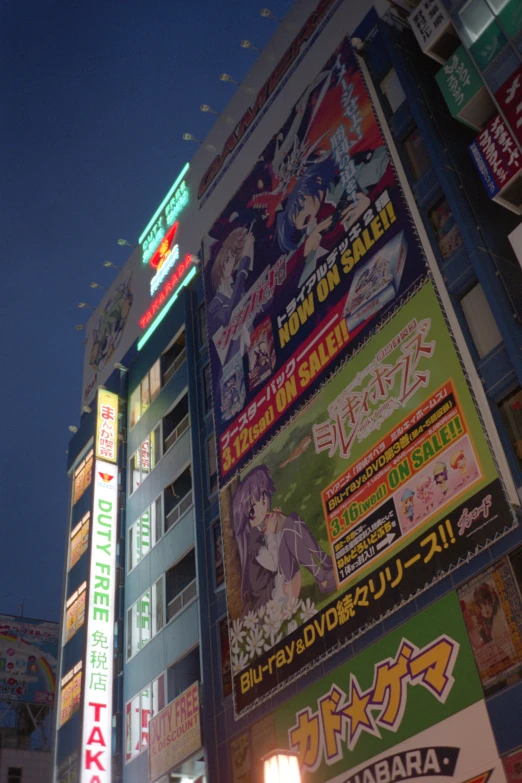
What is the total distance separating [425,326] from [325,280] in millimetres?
5571

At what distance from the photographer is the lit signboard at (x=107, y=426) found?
123ft

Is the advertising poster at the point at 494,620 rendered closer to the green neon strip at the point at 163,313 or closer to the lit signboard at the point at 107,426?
the lit signboard at the point at 107,426

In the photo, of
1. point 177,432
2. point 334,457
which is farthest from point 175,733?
point 177,432

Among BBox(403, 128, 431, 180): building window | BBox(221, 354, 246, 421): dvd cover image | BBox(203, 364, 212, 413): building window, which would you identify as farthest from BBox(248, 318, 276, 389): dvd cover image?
BBox(403, 128, 431, 180): building window

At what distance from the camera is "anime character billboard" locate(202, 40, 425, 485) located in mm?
23719

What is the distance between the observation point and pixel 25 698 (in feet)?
195

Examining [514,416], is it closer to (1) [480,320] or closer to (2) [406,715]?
(1) [480,320]

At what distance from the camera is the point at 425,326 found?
2095 centimetres

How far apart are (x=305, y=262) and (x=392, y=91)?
6118mm

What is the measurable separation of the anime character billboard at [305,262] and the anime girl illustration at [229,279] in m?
0.06

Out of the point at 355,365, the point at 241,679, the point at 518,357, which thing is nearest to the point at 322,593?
the point at 241,679

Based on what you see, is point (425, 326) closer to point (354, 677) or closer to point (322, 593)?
point (322, 593)

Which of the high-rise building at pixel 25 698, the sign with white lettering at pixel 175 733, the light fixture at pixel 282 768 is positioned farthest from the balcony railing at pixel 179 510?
the high-rise building at pixel 25 698

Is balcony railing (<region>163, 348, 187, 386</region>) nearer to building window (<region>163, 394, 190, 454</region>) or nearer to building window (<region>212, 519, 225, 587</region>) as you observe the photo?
building window (<region>163, 394, 190, 454</region>)
